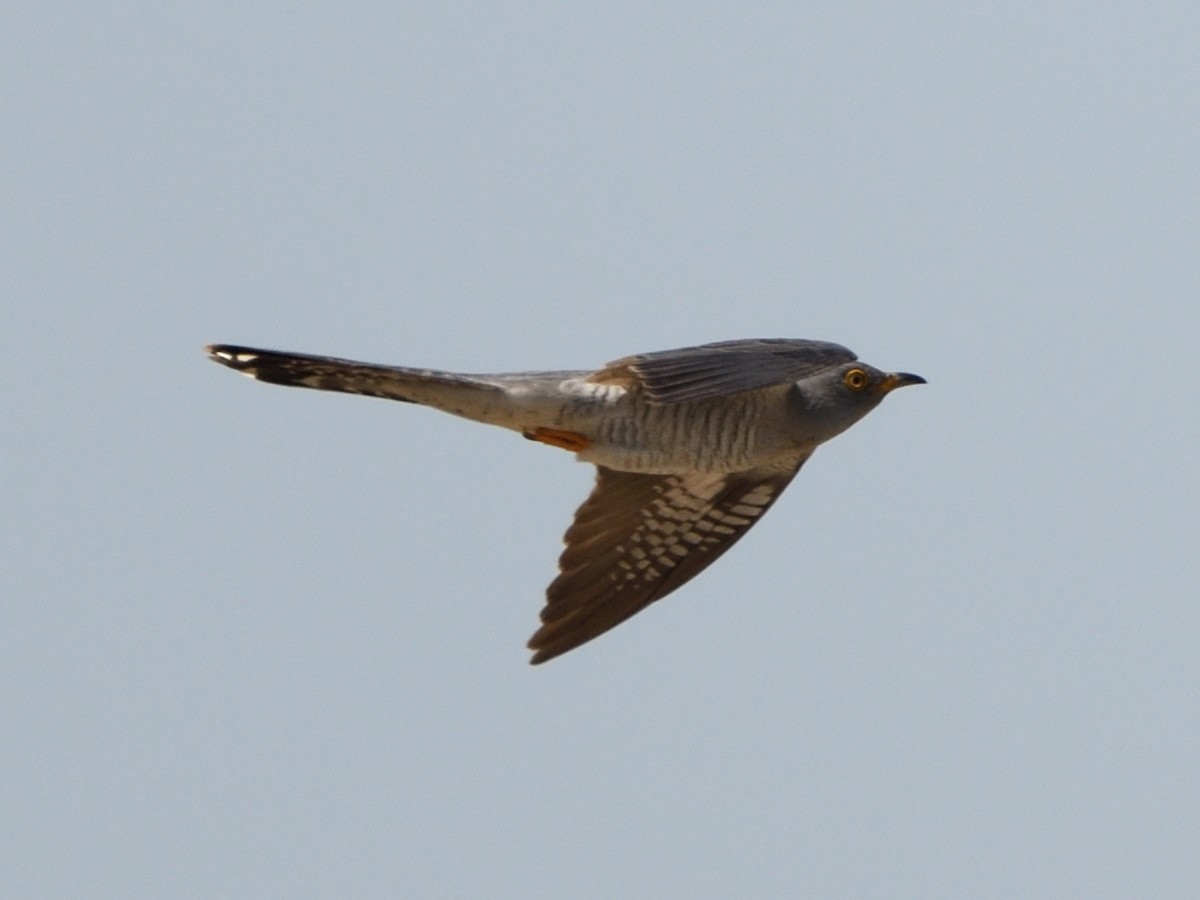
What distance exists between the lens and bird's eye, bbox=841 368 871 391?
359 inches

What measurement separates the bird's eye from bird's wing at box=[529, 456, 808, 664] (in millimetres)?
758

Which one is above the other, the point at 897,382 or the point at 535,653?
the point at 897,382

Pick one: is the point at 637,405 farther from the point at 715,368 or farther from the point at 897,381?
the point at 897,381

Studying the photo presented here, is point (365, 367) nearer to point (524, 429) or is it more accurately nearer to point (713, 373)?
point (524, 429)

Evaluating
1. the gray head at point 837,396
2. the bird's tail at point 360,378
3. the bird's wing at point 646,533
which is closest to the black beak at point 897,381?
the gray head at point 837,396

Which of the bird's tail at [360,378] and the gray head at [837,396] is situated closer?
the bird's tail at [360,378]

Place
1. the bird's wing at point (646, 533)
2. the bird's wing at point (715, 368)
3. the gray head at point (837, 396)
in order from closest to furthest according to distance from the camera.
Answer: the bird's wing at point (715, 368) < the gray head at point (837, 396) < the bird's wing at point (646, 533)

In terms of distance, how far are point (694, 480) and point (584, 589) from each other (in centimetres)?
75

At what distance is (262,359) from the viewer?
8.73 m

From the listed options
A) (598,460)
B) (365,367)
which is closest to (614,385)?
(598,460)

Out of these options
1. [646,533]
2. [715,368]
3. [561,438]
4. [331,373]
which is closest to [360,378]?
[331,373]

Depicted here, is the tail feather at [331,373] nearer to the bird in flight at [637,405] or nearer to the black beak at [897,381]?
the bird in flight at [637,405]

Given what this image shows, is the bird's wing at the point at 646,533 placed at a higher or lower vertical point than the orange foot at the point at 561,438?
lower

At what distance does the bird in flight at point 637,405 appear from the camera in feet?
28.7
